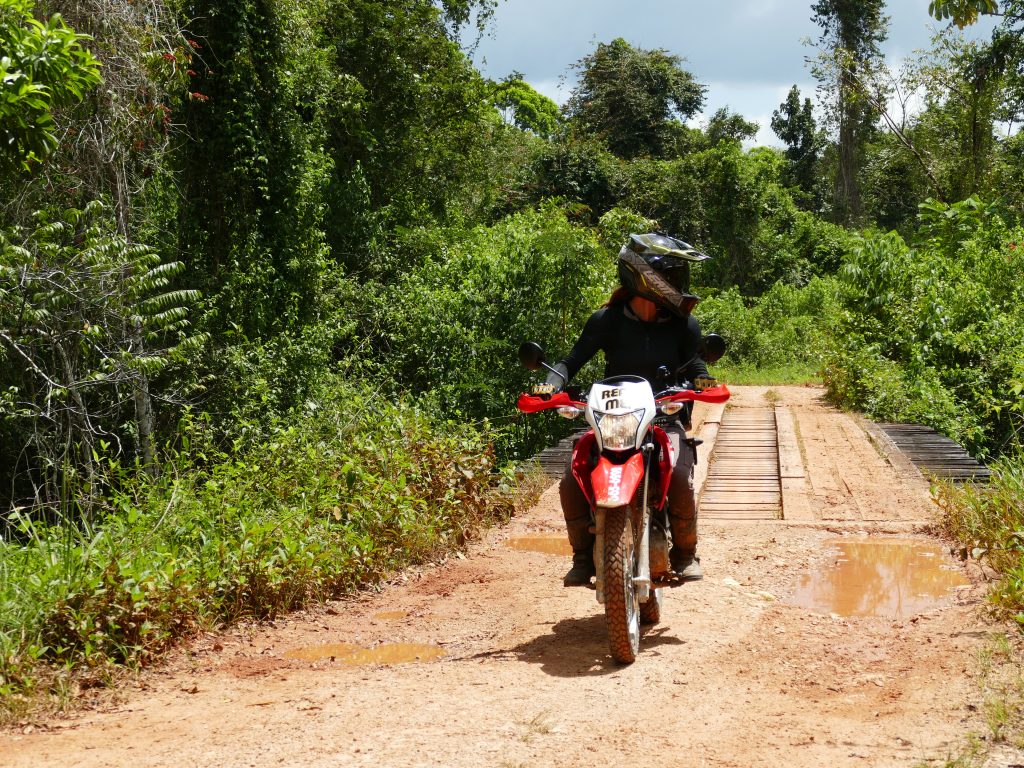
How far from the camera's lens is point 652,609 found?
17.2 feet

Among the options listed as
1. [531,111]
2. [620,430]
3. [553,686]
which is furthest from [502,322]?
[531,111]

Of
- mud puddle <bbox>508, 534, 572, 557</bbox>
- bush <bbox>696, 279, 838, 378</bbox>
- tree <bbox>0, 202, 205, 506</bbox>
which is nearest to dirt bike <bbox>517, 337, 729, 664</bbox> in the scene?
mud puddle <bbox>508, 534, 572, 557</bbox>

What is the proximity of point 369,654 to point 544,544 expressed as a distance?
9.05ft

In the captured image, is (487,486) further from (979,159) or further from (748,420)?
(979,159)

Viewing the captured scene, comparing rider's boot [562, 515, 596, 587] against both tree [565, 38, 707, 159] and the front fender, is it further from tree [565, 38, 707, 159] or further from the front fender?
tree [565, 38, 707, 159]

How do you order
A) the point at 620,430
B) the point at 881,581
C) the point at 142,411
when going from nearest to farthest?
the point at 620,430 → the point at 881,581 → the point at 142,411

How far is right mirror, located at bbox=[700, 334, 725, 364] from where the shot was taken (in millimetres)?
4961

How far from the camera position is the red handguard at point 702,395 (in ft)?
16.2

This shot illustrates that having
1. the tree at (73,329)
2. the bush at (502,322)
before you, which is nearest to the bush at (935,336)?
the bush at (502,322)

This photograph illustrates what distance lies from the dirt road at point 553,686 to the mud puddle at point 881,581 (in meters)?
0.07

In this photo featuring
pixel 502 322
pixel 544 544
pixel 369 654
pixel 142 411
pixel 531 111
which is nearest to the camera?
pixel 369 654

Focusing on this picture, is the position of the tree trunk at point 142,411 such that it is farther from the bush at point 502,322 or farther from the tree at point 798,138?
the tree at point 798,138

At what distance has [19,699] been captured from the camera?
162 inches

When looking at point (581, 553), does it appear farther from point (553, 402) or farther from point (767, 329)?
point (767, 329)
